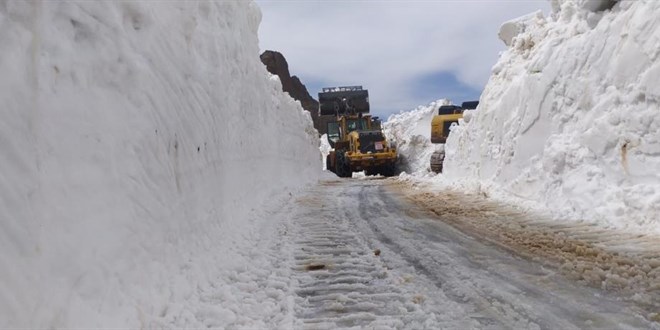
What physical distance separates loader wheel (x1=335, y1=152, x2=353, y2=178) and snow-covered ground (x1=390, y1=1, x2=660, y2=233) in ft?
46.7

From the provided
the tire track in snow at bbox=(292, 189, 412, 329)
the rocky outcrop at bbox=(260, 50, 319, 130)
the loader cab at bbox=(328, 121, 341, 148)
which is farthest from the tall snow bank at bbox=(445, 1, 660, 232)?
the rocky outcrop at bbox=(260, 50, 319, 130)

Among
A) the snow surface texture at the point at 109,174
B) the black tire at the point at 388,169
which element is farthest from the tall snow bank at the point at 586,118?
the black tire at the point at 388,169

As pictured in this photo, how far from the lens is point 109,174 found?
358cm

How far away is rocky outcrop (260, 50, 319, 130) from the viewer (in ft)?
251

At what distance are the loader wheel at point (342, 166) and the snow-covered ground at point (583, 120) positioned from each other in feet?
46.7

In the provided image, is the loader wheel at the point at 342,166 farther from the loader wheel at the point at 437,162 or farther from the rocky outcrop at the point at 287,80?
the rocky outcrop at the point at 287,80

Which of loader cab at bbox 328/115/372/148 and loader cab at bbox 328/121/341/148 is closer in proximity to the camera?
loader cab at bbox 328/115/372/148

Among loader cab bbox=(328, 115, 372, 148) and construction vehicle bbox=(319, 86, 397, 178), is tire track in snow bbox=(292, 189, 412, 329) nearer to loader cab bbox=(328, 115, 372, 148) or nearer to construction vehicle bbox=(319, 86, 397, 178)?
construction vehicle bbox=(319, 86, 397, 178)

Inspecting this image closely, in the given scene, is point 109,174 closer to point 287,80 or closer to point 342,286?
point 342,286

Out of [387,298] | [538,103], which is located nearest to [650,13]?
[538,103]

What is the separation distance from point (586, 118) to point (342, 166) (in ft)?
64.8

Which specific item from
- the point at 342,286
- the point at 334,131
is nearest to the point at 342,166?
the point at 334,131

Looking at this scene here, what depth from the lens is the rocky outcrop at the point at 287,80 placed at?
3009 inches

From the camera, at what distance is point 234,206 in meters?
7.72
